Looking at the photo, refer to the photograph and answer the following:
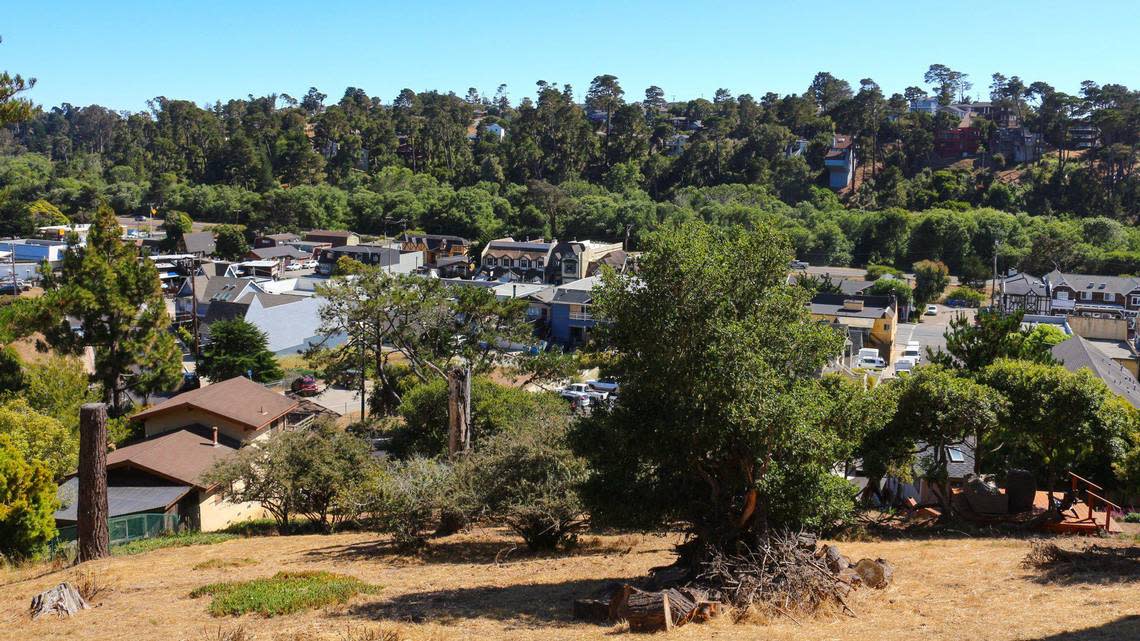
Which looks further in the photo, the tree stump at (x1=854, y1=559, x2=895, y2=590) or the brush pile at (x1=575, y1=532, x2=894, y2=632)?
the tree stump at (x1=854, y1=559, x2=895, y2=590)

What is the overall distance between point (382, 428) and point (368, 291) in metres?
4.41

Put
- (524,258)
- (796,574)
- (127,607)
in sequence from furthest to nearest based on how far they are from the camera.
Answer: (524,258), (127,607), (796,574)

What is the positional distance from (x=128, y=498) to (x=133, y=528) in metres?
1.47

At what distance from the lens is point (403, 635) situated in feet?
30.0

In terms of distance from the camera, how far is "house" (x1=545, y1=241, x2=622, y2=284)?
62.1 m

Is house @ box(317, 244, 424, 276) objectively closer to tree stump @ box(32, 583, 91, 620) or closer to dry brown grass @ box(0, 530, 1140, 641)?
dry brown grass @ box(0, 530, 1140, 641)

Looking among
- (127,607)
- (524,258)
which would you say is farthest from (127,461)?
(524,258)

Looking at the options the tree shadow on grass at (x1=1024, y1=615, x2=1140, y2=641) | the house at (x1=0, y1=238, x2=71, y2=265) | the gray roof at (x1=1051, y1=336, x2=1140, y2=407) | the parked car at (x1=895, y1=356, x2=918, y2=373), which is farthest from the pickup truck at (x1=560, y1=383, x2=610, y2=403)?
the house at (x1=0, y1=238, x2=71, y2=265)

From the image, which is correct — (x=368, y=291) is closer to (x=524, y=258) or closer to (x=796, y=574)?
(x=796, y=574)

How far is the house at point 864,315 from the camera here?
4294 cm

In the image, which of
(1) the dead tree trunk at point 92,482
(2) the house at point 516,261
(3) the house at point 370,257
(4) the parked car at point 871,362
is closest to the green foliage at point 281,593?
(1) the dead tree trunk at point 92,482

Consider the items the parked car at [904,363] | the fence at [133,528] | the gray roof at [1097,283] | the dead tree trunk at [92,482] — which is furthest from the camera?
the gray roof at [1097,283]

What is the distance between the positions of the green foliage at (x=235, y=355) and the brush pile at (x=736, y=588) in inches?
1146

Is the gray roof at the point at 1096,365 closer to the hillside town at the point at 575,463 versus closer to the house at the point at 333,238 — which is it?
the hillside town at the point at 575,463
